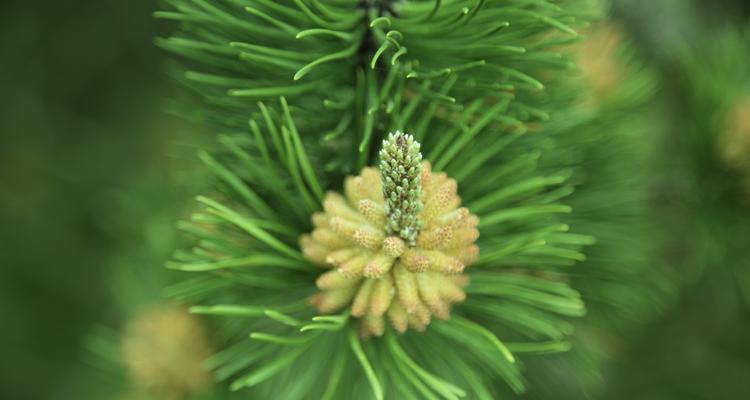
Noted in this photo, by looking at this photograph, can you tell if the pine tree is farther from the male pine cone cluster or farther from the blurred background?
the blurred background

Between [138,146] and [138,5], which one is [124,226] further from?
[138,5]

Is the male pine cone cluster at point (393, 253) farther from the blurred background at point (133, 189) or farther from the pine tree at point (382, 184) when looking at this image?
the blurred background at point (133, 189)

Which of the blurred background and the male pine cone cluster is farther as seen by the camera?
the blurred background

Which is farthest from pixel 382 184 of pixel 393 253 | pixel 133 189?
pixel 133 189

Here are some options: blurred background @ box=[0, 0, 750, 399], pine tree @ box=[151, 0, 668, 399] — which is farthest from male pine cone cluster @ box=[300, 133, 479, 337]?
blurred background @ box=[0, 0, 750, 399]

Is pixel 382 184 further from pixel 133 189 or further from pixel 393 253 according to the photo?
pixel 133 189

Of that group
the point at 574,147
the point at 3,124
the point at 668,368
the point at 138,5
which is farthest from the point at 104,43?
the point at 668,368
